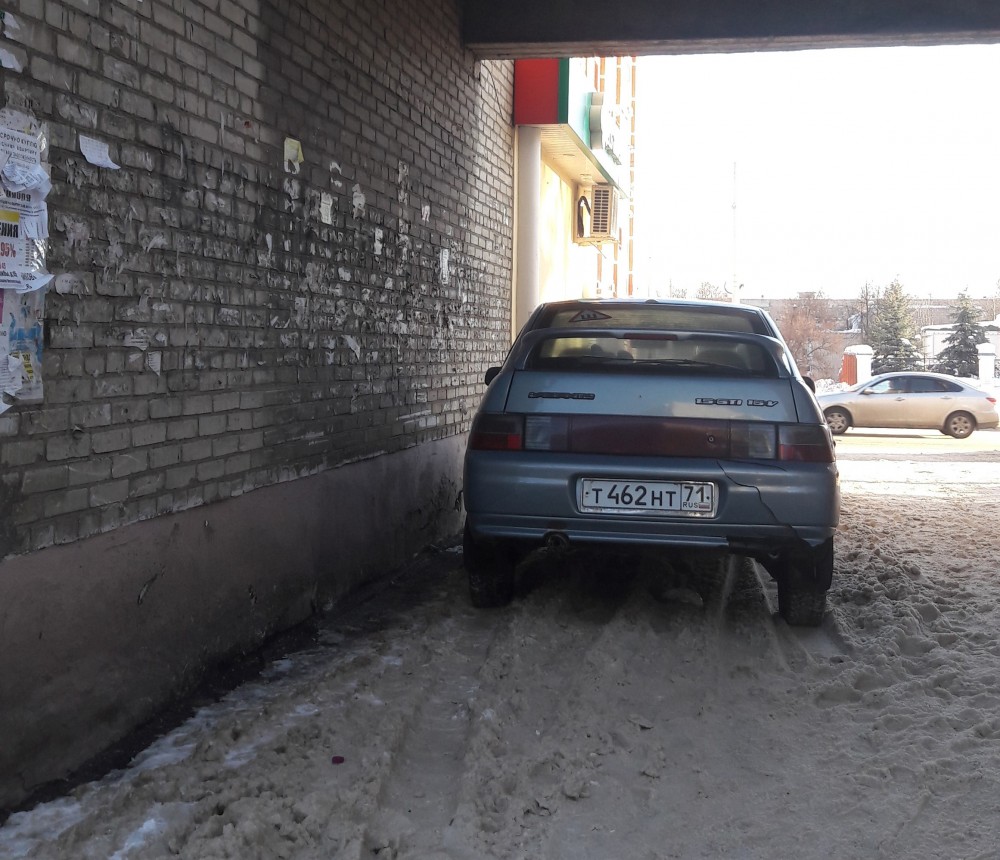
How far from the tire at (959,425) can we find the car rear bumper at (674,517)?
17548 millimetres

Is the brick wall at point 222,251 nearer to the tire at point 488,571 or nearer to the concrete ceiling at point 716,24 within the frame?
the tire at point 488,571

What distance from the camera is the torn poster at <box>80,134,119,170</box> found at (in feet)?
11.4

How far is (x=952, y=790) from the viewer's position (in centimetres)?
338

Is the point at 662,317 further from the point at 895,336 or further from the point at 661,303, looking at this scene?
the point at 895,336

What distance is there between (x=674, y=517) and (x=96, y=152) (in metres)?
2.86

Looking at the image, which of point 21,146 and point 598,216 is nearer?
point 21,146

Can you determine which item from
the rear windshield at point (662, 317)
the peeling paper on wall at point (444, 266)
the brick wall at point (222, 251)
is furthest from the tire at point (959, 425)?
the rear windshield at point (662, 317)

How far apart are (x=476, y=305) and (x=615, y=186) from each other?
9.65 m

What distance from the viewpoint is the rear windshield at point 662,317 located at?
236 inches

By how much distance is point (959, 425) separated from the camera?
21.0m

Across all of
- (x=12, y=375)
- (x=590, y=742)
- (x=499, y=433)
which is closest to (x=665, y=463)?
(x=499, y=433)

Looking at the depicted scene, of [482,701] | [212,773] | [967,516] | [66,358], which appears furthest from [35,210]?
[967,516]

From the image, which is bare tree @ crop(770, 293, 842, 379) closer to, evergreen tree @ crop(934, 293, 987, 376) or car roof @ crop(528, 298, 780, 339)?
evergreen tree @ crop(934, 293, 987, 376)

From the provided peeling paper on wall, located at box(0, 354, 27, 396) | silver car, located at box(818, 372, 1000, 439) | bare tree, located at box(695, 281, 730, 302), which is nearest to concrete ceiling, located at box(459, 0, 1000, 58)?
peeling paper on wall, located at box(0, 354, 27, 396)
